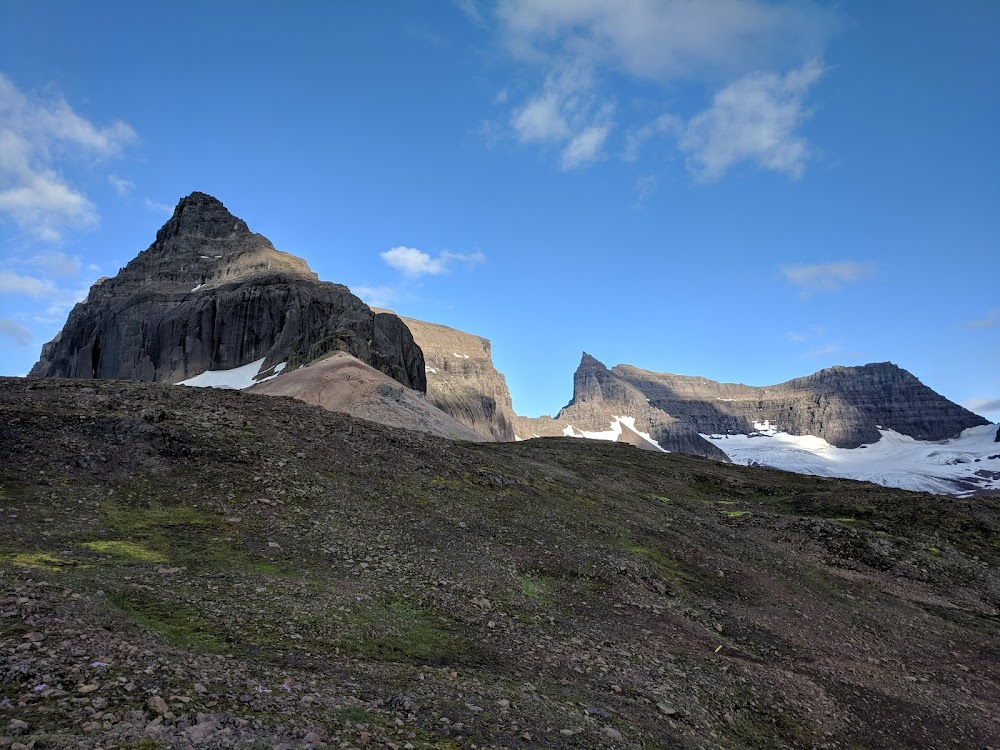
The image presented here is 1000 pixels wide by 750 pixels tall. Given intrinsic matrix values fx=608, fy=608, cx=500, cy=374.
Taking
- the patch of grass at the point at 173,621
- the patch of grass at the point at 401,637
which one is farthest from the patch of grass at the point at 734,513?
the patch of grass at the point at 173,621

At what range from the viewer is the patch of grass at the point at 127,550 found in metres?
16.2

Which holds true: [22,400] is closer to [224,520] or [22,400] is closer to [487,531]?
[224,520]

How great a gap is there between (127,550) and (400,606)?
764 centimetres

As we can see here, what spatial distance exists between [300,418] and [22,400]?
38.5 ft

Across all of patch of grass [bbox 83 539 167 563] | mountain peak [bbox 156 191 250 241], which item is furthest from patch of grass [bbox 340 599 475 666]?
mountain peak [bbox 156 191 250 241]

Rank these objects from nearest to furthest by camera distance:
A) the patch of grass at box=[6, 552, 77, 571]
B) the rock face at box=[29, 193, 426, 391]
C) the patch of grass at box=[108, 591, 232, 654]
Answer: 1. the patch of grass at box=[108, 591, 232, 654]
2. the patch of grass at box=[6, 552, 77, 571]
3. the rock face at box=[29, 193, 426, 391]

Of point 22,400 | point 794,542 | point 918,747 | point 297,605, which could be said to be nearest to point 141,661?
point 297,605

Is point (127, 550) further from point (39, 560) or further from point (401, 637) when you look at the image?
point (401, 637)

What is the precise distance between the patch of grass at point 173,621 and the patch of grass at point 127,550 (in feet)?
10.3

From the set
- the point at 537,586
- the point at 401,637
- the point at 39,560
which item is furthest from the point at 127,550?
the point at 537,586

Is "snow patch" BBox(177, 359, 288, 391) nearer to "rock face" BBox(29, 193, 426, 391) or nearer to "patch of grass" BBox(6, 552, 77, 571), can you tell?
"rock face" BBox(29, 193, 426, 391)

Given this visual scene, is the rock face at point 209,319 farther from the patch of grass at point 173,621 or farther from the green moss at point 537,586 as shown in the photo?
the patch of grass at point 173,621

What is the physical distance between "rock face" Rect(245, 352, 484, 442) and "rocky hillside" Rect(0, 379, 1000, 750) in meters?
33.3

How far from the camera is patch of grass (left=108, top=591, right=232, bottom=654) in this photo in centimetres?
1159
